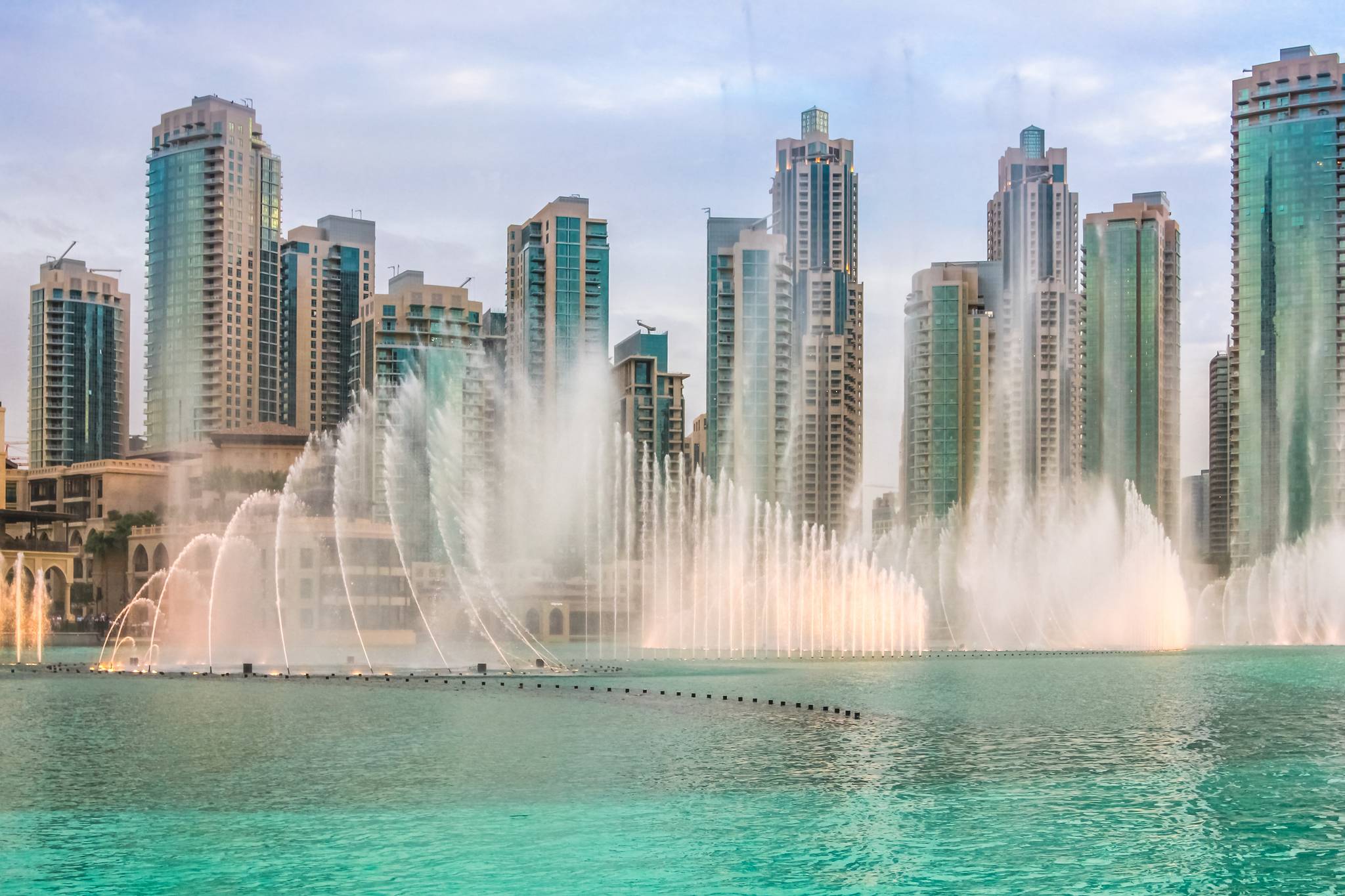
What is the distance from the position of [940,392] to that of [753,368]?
19697 millimetres

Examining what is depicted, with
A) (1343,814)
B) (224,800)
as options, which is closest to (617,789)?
(224,800)

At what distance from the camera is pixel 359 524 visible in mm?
102188

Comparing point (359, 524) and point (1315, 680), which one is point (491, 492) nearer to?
point (359, 524)

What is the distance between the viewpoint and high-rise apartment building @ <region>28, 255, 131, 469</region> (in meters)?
186

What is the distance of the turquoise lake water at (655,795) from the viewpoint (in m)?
21.8

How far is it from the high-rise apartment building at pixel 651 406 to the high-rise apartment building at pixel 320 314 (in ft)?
106

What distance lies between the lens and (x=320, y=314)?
18488cm

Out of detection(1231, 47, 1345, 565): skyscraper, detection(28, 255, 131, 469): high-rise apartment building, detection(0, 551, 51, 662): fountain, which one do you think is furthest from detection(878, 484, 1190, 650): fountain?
detection(28, 255, 131, 469): high-rise apartment building

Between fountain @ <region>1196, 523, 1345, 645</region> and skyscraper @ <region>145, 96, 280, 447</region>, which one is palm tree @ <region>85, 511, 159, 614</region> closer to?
skyscraper @ <region>145, 96, 280, 447</region>

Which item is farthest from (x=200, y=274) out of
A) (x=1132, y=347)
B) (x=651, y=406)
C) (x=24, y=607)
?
(x=1132, y=347)

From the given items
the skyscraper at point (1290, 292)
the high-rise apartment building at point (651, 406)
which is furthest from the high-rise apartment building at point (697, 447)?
the skyscraper at point (1290, 292)

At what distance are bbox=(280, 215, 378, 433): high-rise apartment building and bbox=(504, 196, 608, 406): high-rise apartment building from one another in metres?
26.9

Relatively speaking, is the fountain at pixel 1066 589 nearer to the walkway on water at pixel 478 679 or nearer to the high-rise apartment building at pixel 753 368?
the walkway on water at pixel 478 679

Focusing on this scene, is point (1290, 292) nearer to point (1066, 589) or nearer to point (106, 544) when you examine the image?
point (1066, 589)
